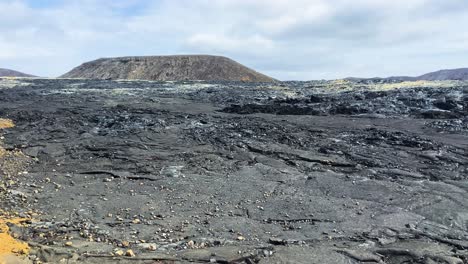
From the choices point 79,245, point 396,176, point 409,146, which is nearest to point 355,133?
point 409,146

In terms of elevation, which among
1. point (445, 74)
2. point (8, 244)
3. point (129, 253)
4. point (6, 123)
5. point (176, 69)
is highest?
point (445, 74)

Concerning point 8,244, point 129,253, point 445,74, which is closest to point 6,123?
point 8,244

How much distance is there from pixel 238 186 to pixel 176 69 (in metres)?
58.8

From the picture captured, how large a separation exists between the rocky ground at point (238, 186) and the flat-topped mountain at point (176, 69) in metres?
45.8

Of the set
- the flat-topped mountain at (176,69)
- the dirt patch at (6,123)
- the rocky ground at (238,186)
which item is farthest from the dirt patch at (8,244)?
the flat-topped mountain at (176,69)

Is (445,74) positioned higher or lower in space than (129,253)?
higher

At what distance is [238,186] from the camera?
10.2 m

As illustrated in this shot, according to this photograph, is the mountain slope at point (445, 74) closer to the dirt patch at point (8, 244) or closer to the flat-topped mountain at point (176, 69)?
the flat-topped mountain at point (176, 69)

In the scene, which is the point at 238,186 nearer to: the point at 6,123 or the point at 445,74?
the point at 6,123

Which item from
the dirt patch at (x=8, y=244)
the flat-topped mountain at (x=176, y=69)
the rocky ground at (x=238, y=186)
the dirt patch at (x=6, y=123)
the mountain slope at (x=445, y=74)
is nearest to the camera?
the dirt patch at (x=8, y=244)

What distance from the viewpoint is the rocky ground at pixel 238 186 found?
22.7ft

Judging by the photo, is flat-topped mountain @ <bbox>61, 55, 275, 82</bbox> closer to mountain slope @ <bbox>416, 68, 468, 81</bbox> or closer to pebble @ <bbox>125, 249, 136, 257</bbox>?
mountain slope @ <bbox>416, 68, 468, 81</bbox>

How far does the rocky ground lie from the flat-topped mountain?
45831 mm

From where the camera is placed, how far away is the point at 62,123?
1655cm
